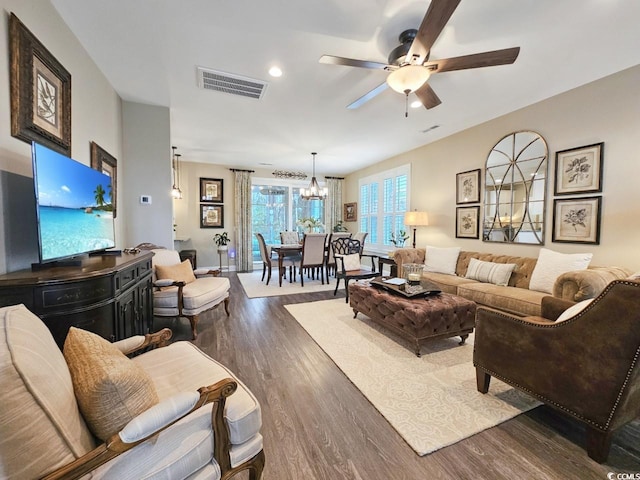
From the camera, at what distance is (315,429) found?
1656mm

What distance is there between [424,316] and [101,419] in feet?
7.51

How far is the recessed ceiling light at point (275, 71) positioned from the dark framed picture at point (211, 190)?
477cm

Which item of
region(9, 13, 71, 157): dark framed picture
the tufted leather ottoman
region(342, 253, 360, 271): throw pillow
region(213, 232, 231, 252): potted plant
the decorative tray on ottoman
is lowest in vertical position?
the tufted leather ottoman

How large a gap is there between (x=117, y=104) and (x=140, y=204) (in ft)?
4.09

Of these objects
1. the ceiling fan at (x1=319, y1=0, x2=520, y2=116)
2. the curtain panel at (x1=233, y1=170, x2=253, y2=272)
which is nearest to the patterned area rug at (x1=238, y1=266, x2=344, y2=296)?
the curtain panel at (x1=233, y1=170, x2=253, y2=272)

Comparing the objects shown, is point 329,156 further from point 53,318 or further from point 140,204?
point 53,318

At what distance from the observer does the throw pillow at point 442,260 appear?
4293mm

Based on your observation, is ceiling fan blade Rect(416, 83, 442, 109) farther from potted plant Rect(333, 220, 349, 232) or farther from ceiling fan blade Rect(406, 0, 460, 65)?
potted plant Rect(333, 220, 349, 232)

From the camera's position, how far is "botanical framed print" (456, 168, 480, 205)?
431cm

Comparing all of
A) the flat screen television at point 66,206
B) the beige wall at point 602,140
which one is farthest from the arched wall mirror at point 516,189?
the flat screen television at point 66,206

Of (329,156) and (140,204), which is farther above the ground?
(329,156)

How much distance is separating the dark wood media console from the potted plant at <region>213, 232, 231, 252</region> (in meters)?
5.00

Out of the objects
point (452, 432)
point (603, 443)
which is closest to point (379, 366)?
point (452, 432)

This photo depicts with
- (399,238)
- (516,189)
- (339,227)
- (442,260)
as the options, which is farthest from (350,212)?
(516,189)
